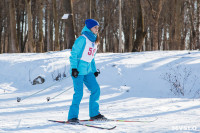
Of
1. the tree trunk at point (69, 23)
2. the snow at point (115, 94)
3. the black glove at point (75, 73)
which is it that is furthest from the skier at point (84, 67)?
the tree trunk at point (69, 23)

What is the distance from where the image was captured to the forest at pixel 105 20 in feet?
44.2

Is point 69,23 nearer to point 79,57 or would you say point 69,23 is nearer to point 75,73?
point 79,57

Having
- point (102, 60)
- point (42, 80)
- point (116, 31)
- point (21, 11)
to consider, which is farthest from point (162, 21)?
point (42, 80)

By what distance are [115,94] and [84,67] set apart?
3.11 m

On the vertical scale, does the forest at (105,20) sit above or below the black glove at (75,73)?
above

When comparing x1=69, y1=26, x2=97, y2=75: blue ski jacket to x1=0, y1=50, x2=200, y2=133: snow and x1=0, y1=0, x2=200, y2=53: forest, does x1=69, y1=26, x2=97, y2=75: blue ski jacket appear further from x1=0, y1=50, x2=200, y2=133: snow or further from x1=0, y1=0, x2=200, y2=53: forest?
x1=0, y1=0, x2=200, y2=53: forest

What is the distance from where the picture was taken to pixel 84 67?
409 centimetres

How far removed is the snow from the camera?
12.6ft

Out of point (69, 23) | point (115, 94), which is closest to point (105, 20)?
point (69, 23)

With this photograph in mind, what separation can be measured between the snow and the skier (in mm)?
327

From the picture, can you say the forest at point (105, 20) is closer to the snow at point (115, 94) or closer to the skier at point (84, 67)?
the snow at point (115, 94)

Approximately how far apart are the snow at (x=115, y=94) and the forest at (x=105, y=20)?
13.6 feet

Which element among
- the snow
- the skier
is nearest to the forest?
the snow

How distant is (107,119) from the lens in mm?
4164
